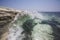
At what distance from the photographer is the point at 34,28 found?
145 cm

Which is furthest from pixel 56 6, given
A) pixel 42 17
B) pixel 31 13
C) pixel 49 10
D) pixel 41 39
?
pixel 41 39

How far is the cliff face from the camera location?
58.9 inches

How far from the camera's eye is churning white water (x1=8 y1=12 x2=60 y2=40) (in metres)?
1.37

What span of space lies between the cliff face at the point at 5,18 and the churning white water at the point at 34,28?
0.06m

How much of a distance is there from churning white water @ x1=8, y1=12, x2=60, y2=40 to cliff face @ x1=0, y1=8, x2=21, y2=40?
0.19ft

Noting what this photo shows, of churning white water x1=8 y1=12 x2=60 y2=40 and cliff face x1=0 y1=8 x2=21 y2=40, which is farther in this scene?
cliff face x1=0 y1=8 x2=21 y2=40

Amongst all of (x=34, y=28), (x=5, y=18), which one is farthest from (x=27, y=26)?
(x=5, y=18)

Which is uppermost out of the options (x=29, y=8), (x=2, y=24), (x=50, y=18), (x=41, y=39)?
(x=29, y=8)

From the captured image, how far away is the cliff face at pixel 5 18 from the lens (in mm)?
1496

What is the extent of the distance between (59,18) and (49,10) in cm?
16

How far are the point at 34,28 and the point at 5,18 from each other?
1.30 ft

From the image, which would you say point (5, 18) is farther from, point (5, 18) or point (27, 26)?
point (27, 26)

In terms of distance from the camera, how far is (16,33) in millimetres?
1431

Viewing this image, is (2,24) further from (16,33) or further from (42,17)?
(42,17)
